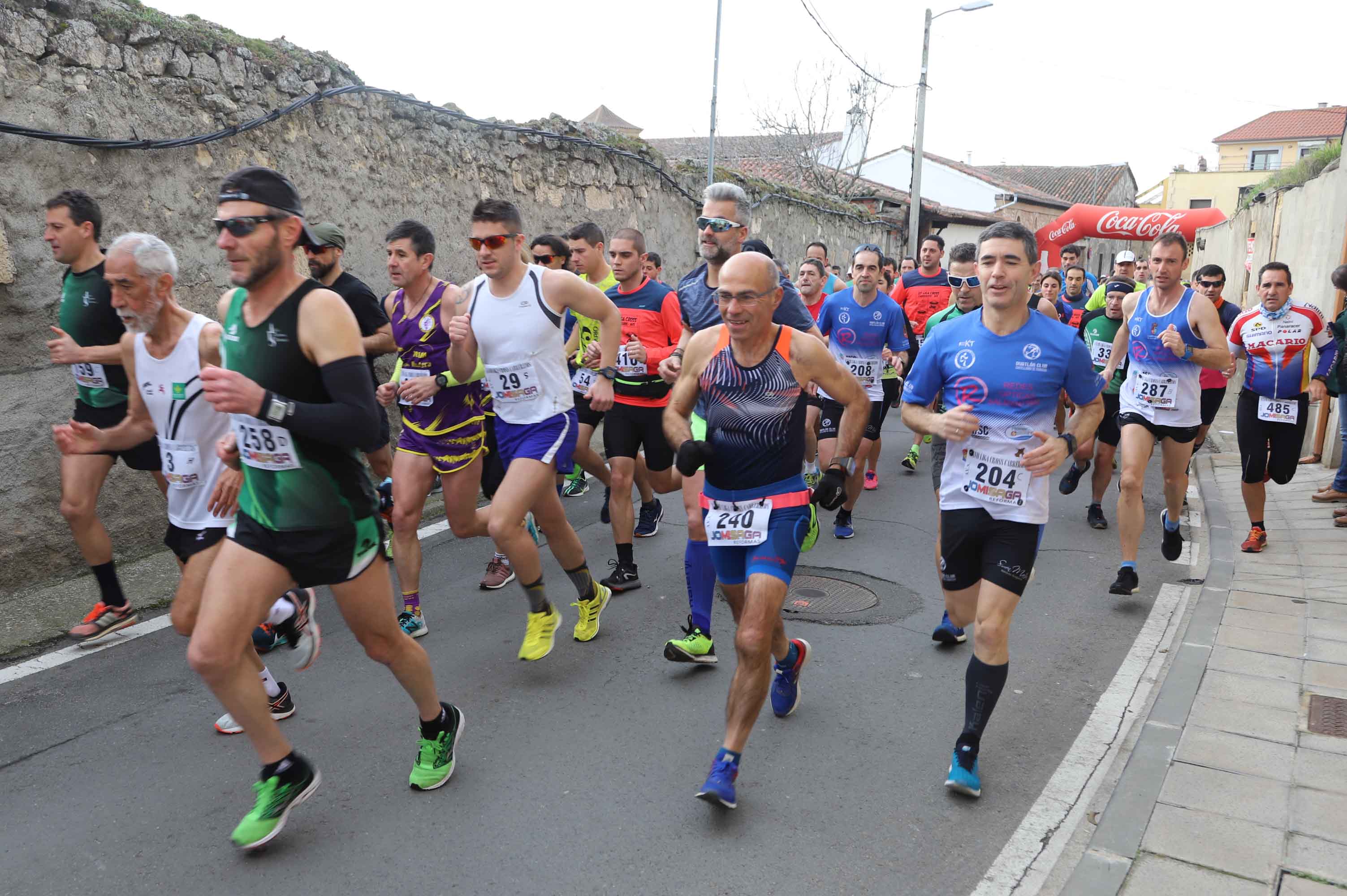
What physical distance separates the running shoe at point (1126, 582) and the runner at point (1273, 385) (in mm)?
1720

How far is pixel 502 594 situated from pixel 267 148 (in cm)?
435

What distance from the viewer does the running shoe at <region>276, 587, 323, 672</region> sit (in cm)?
380

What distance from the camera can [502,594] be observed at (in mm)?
5906

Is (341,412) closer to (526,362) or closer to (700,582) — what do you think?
(526,362)

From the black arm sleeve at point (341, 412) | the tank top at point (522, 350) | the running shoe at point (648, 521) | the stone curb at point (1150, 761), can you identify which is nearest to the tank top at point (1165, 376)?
the stone curb at point (1150, 761)

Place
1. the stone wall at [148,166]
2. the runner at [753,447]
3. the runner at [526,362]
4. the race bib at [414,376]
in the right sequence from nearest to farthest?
the runner at [753,447], the runner at [526,362], the race bib at [414,376], the stone wall at [148,166]

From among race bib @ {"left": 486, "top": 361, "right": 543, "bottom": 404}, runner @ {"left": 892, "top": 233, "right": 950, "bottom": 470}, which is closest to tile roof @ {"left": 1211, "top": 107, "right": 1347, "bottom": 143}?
runner @ {"left": 892, "top": 233, "right": 950, "bottom": 470}

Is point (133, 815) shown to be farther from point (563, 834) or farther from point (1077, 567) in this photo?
point (1077, 567)

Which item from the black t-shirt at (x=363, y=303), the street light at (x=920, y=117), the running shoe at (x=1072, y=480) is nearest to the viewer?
the black t-shirt at (x=363, y=303)

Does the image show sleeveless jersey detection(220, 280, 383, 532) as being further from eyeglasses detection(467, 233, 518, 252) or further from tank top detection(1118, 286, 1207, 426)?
tank top detection(1118, 286, 1207, 426)

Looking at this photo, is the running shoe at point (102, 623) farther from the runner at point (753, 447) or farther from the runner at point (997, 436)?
the runner at point (997, 436)

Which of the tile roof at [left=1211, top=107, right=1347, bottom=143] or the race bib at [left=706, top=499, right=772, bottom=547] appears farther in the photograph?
the tile roof at [left=1211, top=107, right=1347, bottom=143]

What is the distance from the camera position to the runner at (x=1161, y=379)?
5938 mm

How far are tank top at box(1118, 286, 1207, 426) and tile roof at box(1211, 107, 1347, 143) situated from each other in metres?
83.0
